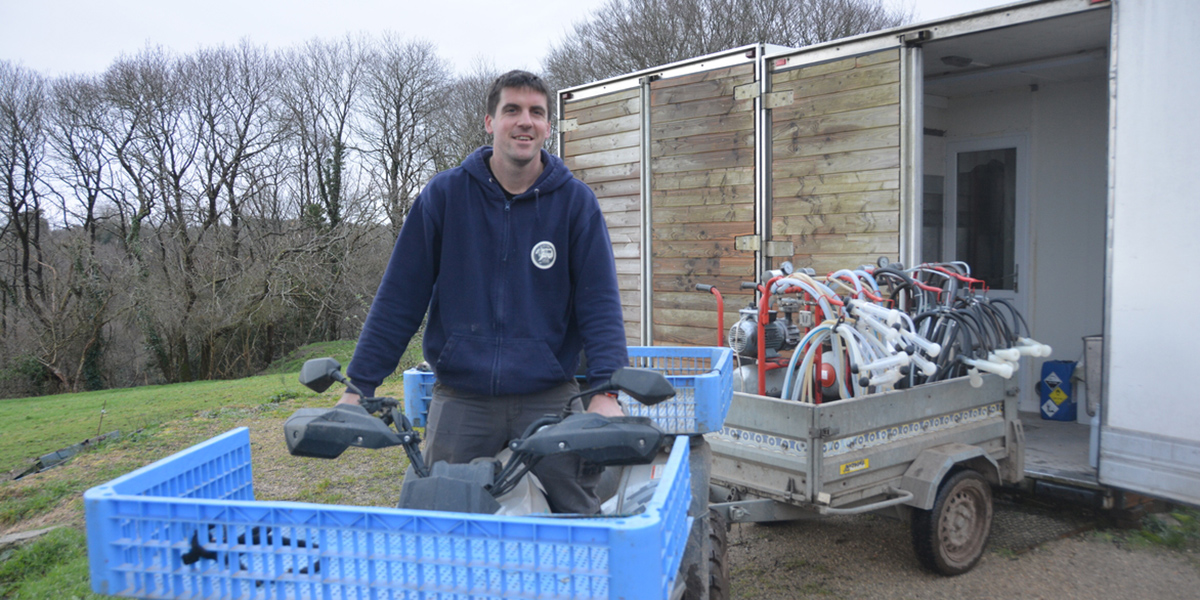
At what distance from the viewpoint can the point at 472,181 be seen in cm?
234

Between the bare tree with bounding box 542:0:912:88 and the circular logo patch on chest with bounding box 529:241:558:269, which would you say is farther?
the bare tree with bounding box 542:0:912:88

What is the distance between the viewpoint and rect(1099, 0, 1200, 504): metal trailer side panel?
3807 millimetres

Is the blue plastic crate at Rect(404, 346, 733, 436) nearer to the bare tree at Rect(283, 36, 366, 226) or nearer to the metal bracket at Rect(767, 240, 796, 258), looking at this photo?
the metal bracket at Rect(767, 240, 796, 258)

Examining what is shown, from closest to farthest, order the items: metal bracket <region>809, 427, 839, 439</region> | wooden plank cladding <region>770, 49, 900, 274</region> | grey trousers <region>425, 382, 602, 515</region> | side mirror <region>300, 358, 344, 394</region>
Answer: side mirror <region>300, 358, 344, 394</region> < grey trousers <region>425, 382, 602, 515</region> < metal bracket <region>809, 427, 839, 439</region> < wooden plank cladding <region>770, 49, 900, 274</region>

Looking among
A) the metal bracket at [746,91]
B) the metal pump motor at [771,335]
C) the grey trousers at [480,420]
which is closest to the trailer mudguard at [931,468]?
the metal pump motor at [771,335]

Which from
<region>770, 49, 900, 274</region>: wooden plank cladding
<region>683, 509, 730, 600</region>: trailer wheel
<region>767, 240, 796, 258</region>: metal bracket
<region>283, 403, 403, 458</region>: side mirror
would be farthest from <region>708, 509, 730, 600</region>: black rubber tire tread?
<region>767, 240, 796, 258</region>: metal bracket

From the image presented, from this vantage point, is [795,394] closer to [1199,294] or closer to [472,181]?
[1199,294]

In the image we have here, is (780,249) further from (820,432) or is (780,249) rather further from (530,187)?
(530,187)

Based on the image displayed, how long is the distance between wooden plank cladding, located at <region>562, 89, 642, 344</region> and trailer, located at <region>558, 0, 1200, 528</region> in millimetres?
22

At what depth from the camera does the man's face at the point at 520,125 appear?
2211 millimetres

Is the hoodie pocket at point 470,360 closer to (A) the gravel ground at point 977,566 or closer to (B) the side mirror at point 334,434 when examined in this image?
(B) the side mirror at point 334,434

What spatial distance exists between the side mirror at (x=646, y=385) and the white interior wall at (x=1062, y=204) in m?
5.39

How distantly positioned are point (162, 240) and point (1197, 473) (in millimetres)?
22391

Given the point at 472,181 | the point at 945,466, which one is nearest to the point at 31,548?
the point at 472,181
